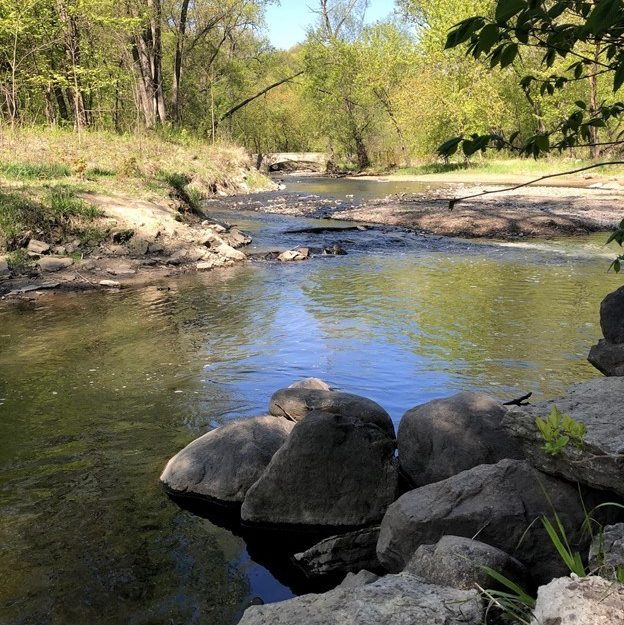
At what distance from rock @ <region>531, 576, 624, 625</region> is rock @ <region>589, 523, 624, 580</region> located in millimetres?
206

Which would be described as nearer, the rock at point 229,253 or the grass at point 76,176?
the grass at point 76,176

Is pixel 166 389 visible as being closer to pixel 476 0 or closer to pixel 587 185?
pixel 587 185

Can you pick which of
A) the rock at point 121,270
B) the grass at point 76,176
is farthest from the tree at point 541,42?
the grass at point 76,176

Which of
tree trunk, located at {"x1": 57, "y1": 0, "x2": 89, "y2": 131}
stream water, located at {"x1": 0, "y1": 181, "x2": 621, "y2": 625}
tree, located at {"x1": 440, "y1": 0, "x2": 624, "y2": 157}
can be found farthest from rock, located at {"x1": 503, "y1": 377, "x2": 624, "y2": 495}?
tree trunk, located at {"x1": 57, "y1": 0, "x2": 89, "y2": 131}

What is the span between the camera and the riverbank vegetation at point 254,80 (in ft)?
87.0

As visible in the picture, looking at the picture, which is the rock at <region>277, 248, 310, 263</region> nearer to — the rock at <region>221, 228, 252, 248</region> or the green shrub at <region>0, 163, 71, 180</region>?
the rock at <region>221, 228, 252, 248</region>

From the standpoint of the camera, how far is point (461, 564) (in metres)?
3.10

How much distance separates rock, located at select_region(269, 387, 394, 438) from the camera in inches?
230

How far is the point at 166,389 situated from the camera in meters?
7.80

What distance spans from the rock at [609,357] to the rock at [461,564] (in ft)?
12.4

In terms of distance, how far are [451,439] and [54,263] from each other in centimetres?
1149

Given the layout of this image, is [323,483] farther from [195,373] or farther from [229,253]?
[229,253]

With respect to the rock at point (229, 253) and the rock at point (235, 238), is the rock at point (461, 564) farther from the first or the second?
the rock at point (235, 238)

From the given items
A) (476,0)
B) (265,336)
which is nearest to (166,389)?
(265,336)
